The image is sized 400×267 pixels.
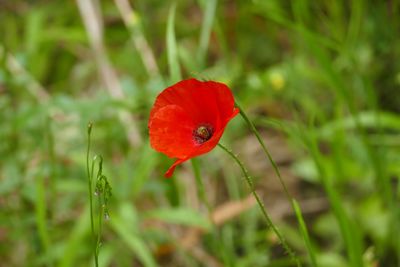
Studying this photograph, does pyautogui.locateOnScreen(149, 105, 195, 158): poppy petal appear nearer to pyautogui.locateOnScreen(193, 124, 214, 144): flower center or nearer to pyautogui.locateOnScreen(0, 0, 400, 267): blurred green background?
pyautogui.locateOnScreen(193, 124, 214, 144): flower center

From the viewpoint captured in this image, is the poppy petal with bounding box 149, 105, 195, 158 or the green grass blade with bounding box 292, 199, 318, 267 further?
the green grass blade with bounding box 292, 199, 318, 267

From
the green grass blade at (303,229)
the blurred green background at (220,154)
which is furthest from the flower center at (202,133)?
the blurred green background at (220,154)

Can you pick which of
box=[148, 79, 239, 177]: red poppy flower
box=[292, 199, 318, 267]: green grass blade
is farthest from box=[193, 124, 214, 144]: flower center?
box=[292, 199, 318, 267]: green grass blade

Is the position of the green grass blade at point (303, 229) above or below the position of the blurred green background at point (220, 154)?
below

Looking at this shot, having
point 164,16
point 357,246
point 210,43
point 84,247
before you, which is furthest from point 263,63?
point 357,246

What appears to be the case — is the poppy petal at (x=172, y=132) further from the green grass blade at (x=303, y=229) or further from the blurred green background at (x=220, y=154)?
the blurred green background at (x=220, y=154)

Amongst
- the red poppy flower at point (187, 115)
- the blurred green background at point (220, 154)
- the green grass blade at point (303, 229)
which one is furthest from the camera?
the blurred green background at point (220, 154)

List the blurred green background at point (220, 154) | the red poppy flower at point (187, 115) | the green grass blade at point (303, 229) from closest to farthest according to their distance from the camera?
the red poppy flower at point (187, 115)
the green grass blade at point (303, 229)
the blurred green background at point (220, 154)

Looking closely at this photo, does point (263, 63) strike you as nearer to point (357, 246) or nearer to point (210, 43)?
point (210, 43)
